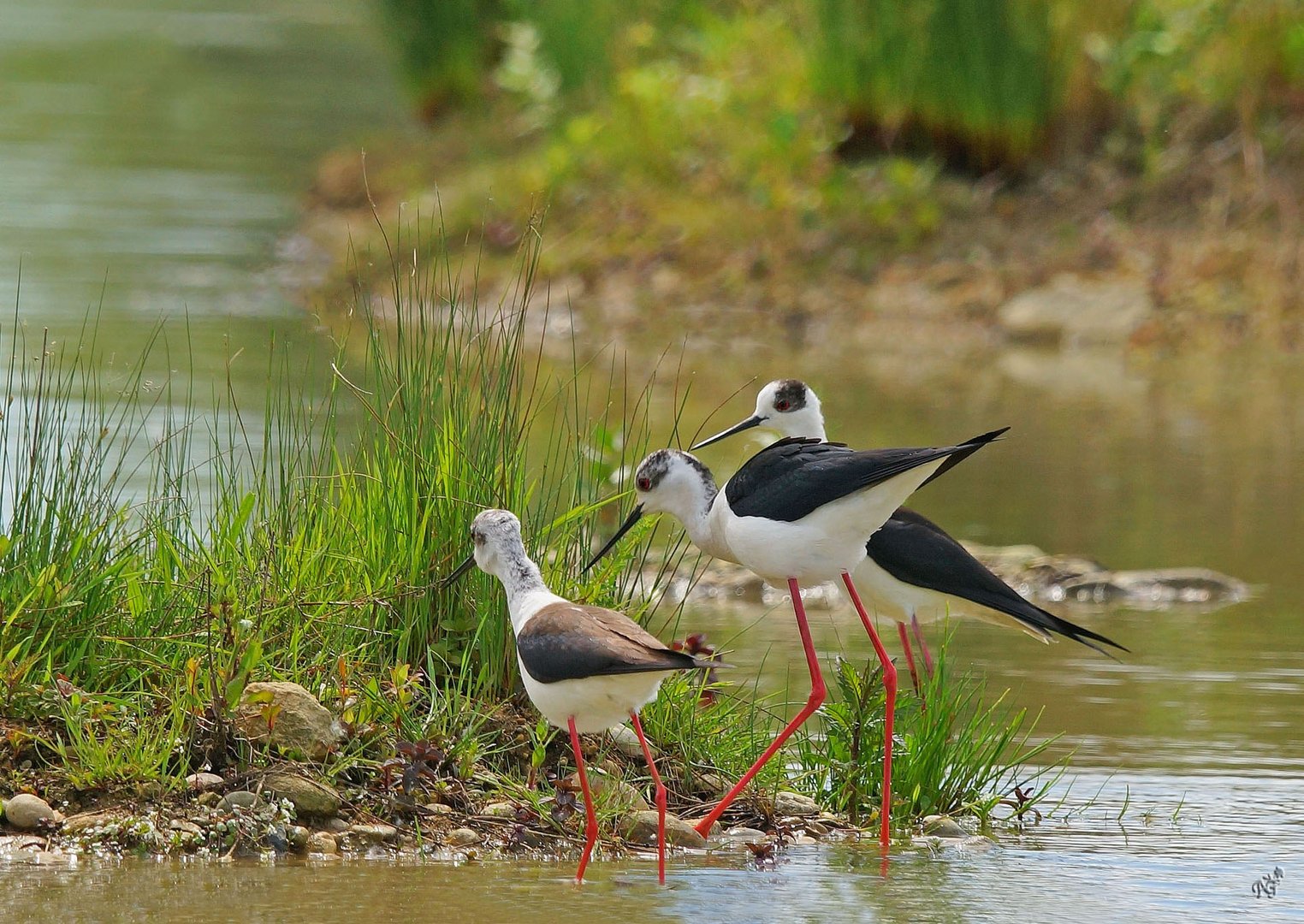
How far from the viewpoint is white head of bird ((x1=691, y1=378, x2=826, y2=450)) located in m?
6.50

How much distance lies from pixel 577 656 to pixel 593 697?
0.53 feet

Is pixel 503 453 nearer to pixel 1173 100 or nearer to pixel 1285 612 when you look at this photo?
pixel 1285 612

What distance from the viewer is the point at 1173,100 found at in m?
17.9

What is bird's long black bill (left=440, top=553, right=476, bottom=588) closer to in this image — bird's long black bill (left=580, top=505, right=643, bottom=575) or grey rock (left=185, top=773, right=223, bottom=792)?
bird's long black bill (left=580, top=505, right=643, bottom=575)

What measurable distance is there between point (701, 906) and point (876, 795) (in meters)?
1.18

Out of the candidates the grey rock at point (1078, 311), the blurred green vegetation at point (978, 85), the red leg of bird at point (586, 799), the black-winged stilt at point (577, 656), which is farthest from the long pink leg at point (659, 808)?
the blurred green vegetation at point (978, 85)

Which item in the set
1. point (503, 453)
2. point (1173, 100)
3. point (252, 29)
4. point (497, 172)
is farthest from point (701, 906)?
Result: point (252, 29)

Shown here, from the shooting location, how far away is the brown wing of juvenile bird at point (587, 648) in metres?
4.79

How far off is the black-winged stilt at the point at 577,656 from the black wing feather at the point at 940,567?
1.54 m

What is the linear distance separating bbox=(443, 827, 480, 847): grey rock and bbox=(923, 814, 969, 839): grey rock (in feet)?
4.24

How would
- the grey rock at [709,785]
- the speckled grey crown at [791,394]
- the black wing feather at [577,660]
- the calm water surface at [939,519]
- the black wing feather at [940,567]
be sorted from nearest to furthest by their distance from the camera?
the black wing feather at [577,660], the calm water surface at [939,519], the grey rock at [709,785], the black wing feather at [940,567], the speckled grey crown at [791,394]

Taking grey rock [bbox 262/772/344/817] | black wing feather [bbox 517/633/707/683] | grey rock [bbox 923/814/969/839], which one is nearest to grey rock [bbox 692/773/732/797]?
grey rock [bbox 923/814/969/839]

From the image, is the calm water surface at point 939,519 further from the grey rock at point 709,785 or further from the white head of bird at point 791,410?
the white head of bird at point 791,410

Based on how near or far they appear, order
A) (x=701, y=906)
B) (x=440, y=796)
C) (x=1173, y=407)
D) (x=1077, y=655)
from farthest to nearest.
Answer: (x=1173, y=407) → (x=1077, y=655) → (x=440, y=796) → (x=701, y=906)
